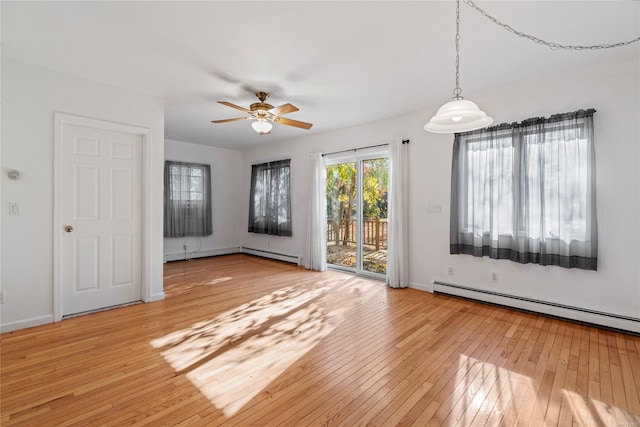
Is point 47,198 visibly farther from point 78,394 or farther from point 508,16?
point 508,16

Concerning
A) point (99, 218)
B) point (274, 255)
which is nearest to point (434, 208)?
point (274, 255)

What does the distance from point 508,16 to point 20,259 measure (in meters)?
4.92

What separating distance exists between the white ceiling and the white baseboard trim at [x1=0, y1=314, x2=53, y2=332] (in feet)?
8.54

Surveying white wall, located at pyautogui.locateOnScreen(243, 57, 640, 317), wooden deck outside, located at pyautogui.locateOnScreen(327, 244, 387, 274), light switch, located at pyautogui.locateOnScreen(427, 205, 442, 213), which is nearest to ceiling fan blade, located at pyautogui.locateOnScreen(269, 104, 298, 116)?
white wall, located at pyautogui.locateOnScreen(243, 57, 640, 317)

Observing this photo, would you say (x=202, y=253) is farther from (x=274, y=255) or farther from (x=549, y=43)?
(x=549, y=43)

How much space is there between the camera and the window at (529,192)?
3059 millimetres

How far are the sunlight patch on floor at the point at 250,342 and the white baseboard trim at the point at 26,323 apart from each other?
1403 millimetres

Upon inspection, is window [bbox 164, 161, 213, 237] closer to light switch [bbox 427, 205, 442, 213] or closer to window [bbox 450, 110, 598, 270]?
light switch [bbox 427, 205, 442, 213]

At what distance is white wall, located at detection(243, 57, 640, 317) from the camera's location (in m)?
2.88

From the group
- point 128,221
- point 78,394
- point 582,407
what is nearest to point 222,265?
point 128,221

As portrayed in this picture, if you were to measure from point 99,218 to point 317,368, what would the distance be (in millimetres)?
3090

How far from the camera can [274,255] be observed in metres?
6.65

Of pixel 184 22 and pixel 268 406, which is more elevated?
pixel 184 22

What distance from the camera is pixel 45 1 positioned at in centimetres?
209
